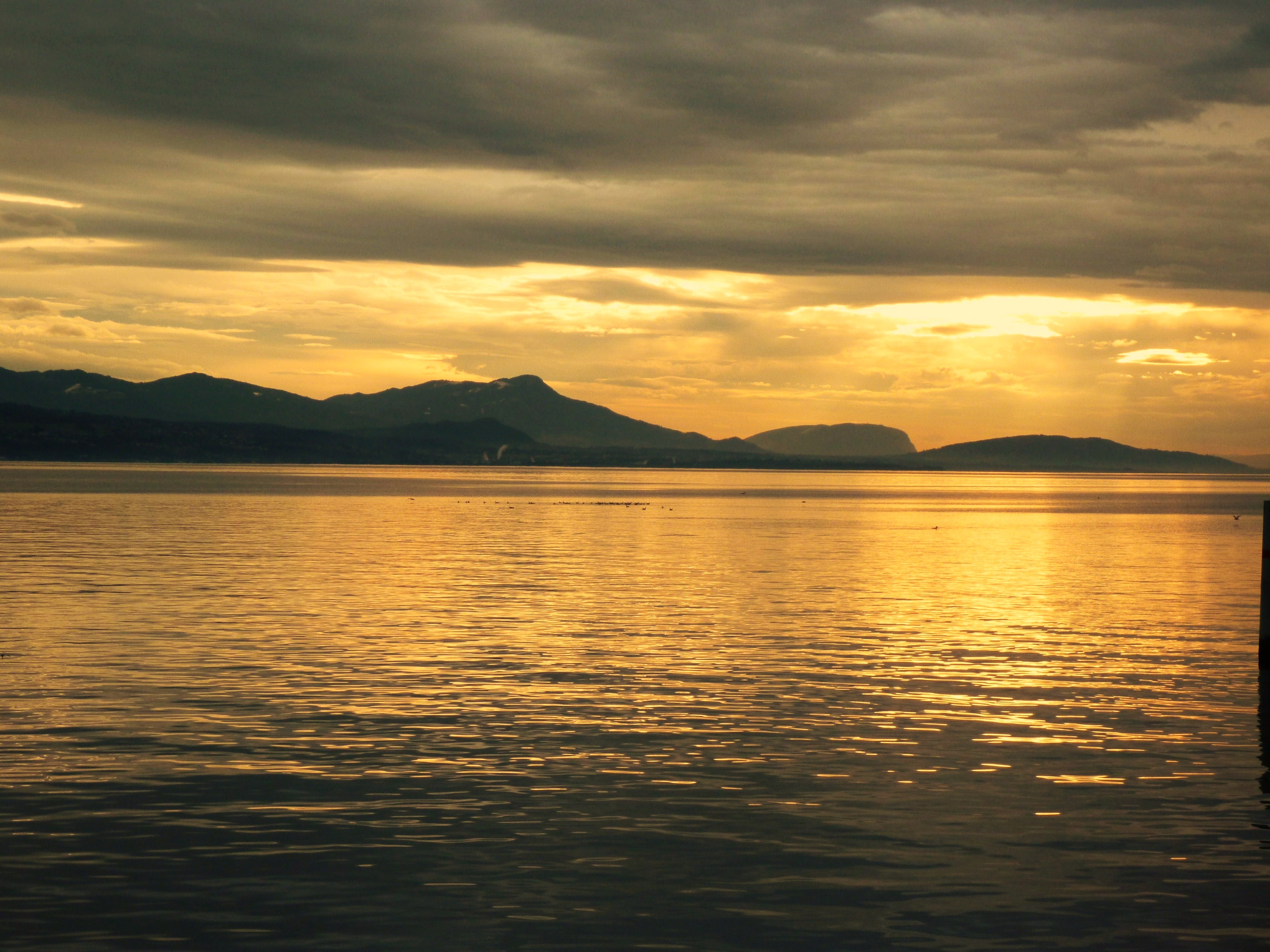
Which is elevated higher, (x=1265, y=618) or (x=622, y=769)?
(x=1265, y=618)

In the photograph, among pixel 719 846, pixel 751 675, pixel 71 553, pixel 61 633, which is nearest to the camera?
pixel 719 846

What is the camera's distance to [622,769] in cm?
2067

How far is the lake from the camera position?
549 inches

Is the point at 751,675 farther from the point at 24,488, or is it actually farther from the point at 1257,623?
the point at 24,488

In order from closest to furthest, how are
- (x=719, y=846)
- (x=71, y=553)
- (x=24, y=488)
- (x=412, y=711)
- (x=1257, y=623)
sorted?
(x=719, y=846), (x=412, y=711), (x=1257, y=623), (x=71, y=553), (x=24, y=488)

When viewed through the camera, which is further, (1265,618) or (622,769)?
(1265,618)

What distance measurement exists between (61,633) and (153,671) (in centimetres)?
770

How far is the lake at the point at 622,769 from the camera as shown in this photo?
45.7ft

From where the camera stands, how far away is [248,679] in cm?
2858

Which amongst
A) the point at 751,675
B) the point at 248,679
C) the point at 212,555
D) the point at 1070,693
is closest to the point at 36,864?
the point at 248,679

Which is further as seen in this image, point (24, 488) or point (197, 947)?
point (24, 488)

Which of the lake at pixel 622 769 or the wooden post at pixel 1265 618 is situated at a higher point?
the wooden post at pixel 1265 618

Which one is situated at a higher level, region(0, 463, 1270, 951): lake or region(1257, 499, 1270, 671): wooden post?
region(1257, 499, 1270, 671): wooden post

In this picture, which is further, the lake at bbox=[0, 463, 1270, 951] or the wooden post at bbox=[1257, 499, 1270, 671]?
the wooden post at bbox=[1257, 499, 1270, 671]
